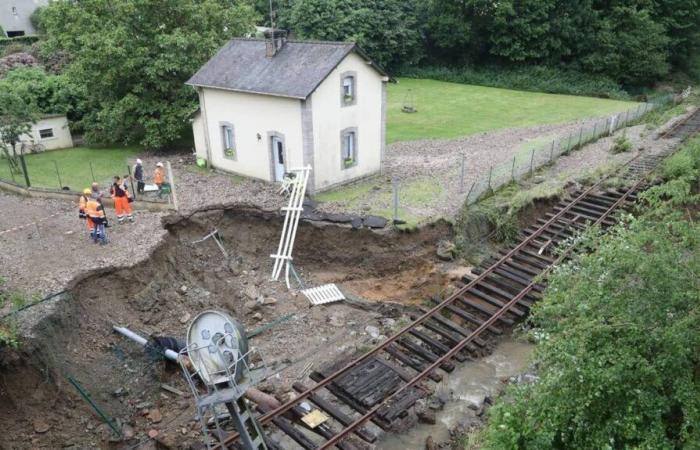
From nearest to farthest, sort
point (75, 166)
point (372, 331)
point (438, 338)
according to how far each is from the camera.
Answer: point (438, 338) < point (372, 331) < point (75, 166)

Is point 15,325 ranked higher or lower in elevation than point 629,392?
lower

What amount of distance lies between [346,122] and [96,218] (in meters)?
10.5

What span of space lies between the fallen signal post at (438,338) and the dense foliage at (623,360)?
6.52 feet

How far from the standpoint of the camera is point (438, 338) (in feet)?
49.0

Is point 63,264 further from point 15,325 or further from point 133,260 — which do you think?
point 15,325

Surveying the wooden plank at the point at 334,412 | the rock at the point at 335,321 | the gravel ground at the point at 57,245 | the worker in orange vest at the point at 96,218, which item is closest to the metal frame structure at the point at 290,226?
the rock at the point at 335,321

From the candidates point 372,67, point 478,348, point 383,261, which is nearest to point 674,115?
point 372,67

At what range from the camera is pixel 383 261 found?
19.1 m

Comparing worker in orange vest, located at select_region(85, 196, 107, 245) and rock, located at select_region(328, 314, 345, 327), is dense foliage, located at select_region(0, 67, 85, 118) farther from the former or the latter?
rock, located at select_region(328, 314, 345, 327)

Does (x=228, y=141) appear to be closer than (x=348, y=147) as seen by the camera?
No

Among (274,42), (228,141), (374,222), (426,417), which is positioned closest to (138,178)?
(228,141)

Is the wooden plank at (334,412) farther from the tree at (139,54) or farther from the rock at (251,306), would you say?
the tree at (139,54)

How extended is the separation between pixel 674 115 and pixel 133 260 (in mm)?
33188

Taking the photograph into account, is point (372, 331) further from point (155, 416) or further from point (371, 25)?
point (371, 25)
